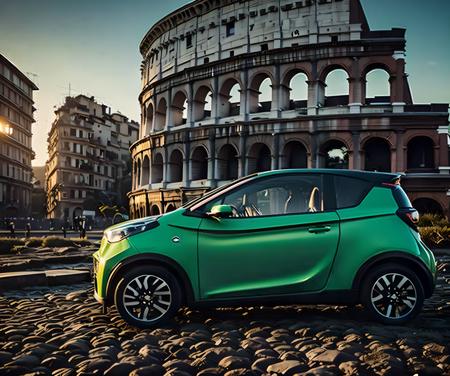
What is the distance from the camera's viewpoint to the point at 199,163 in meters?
33.4

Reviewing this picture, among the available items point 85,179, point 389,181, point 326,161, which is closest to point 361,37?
point 326,161

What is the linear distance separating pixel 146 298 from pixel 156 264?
1.20ft

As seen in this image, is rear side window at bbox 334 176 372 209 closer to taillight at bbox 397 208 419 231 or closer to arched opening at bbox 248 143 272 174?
taillight at bbox 397 208 419 231

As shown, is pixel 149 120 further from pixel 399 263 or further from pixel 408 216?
pixel 399 263

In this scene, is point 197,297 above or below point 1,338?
above

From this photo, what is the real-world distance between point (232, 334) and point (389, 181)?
2504 mm

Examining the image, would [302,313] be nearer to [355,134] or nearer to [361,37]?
[355,134]

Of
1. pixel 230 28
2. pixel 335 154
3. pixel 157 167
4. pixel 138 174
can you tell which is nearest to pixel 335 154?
pixel 335 154

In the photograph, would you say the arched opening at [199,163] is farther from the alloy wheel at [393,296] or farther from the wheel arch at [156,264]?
the alloy wheel at [393,296]

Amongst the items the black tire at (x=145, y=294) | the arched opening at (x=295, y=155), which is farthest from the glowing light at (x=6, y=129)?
the black tire at (x=145, y=294)

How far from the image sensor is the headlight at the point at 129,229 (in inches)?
200

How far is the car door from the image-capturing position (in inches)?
194

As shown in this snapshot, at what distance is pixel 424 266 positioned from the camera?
16.6ft

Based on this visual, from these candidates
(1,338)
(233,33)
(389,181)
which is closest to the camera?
(1,338)
